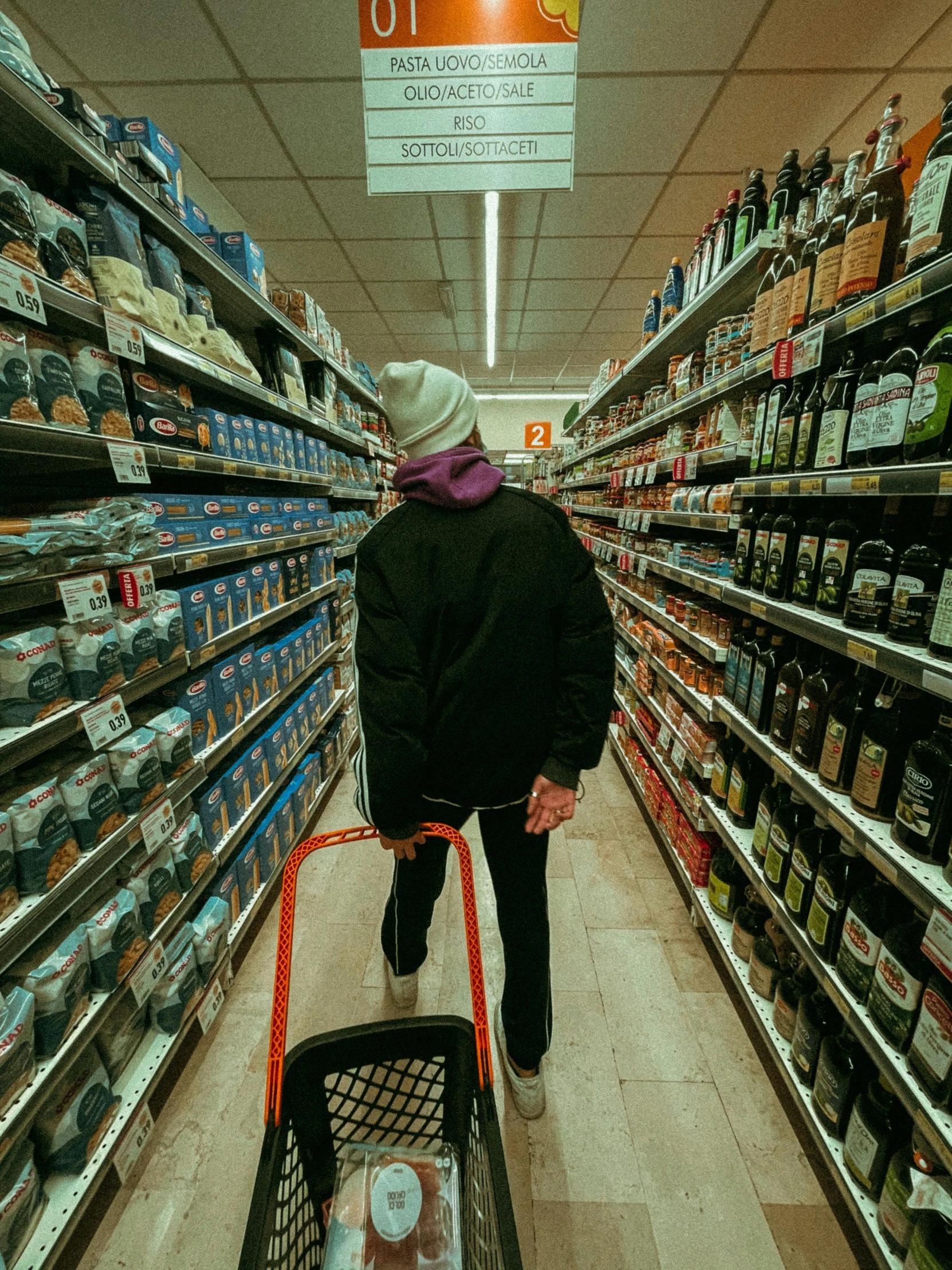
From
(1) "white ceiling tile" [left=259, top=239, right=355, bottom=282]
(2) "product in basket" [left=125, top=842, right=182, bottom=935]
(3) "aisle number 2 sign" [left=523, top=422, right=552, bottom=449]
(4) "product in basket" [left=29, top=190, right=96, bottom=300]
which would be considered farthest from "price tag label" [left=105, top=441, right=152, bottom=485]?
(3) "aisle number 2 sign" [left=523, top=422, right=552, bottom=449]

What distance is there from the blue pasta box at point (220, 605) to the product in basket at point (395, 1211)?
1434 mm

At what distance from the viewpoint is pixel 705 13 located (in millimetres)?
2186

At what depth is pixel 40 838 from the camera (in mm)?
1058

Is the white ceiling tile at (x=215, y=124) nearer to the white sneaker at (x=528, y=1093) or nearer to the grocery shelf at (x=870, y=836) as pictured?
the grocery shelf at (x=870, y=836)

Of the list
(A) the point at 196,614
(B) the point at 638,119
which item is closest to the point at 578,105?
(B) the point at 638,119

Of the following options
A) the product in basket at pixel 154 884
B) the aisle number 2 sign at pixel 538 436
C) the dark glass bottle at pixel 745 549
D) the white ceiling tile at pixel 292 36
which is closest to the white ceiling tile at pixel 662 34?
the white ceiling tile at pixel 292 36

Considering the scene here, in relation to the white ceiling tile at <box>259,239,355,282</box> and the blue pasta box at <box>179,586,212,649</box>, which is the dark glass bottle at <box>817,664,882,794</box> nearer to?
the blue pasta box at <box>179,586,212,649</box>

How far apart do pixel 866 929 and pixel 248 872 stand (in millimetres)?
1901

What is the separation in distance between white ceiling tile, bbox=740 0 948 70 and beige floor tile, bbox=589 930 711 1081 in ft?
12.3

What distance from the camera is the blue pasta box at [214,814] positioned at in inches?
67.2

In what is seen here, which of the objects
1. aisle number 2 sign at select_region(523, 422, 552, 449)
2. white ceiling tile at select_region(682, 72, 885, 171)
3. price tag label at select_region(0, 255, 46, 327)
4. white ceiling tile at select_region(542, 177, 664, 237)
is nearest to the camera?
price tag label at select_region(0, 255, 46, 327)

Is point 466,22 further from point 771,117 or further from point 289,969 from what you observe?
point 289,969

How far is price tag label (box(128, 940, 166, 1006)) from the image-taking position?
1.30 meters

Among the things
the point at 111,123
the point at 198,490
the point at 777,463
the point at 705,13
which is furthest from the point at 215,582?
the point at 705,13
